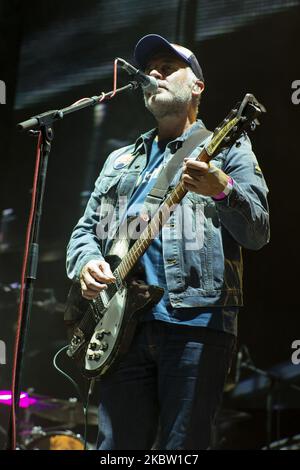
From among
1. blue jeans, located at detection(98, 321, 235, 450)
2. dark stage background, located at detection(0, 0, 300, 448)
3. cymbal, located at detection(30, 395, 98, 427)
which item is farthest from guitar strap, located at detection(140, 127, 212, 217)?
cymbal, located at detection(30, 395, 98, 427)

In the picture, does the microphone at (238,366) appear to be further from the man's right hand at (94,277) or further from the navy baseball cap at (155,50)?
the navy baseball cap at (155,50)

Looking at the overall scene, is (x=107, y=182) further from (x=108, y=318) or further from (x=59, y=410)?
(x=59, y=410)

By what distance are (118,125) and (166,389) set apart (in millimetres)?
1840

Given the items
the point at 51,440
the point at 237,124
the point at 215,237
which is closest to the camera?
the point at 237,124

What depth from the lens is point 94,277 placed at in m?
2.09

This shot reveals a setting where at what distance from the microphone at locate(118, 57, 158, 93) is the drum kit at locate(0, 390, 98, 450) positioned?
1.74m

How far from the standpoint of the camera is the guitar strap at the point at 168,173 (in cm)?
214

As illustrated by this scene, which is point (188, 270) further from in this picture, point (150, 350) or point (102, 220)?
point (102, 220)

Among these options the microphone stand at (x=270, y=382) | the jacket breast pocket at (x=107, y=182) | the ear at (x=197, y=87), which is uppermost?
the ear at (x=197, y=87)

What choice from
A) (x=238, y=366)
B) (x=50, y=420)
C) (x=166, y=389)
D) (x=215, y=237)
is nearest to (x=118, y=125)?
(x=238, y=366)

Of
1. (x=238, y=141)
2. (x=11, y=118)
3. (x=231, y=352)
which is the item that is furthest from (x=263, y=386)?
(x=11, y=118)

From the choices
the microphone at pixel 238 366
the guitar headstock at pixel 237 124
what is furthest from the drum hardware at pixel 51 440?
the guitar headstock at pixel 237 124

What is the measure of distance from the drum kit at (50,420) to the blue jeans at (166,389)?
1.35 meters

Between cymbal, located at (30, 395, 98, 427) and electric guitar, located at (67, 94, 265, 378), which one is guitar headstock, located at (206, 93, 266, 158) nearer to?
electric guitar, located at (67, 94, 265, 378)
